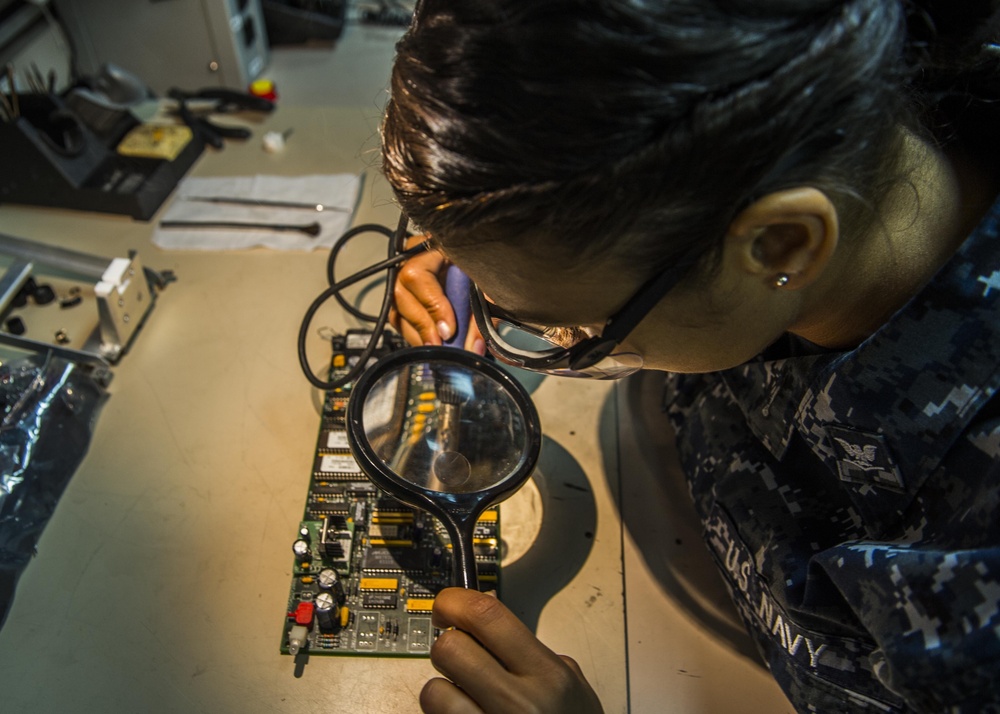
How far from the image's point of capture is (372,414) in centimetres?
98

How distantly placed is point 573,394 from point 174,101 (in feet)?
4.85

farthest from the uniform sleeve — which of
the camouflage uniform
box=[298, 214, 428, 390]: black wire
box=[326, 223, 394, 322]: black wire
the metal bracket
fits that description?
the metal bracket

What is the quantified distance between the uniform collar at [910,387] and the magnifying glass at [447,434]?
0.38m

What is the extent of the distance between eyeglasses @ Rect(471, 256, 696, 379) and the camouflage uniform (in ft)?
0.85

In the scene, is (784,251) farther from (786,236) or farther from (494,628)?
(494,628)

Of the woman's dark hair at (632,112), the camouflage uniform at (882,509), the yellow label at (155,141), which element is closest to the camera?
A: the woman's dark hair at (632,112)

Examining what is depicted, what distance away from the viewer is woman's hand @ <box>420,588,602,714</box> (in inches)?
31.4

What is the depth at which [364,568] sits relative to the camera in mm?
1048

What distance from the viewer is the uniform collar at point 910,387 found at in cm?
77

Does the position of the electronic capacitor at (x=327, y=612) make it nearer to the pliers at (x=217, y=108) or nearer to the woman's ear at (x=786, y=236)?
the woman's ear at (x=786, y=236)

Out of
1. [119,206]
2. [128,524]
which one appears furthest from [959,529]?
[119,206]

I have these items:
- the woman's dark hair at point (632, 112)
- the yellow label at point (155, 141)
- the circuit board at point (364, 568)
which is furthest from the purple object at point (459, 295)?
the yellow label at point (155, 141)

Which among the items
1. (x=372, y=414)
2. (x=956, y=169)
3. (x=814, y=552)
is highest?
(x=956, y=169)

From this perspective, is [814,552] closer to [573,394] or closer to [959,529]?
[959,529]
